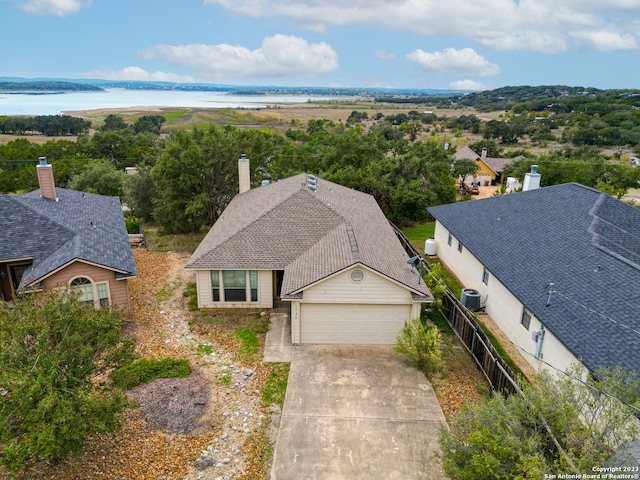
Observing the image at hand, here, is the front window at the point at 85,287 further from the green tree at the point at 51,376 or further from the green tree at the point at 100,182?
the green tree at the point at 100,182

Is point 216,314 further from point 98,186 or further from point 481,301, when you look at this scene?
point 98,186

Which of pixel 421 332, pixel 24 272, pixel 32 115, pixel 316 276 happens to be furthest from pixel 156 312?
pixel 32 115

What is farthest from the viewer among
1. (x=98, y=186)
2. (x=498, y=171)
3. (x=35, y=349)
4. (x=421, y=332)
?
(x=498, y=171)

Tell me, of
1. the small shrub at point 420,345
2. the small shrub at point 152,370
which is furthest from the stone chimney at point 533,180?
the small shrub at point 152,370

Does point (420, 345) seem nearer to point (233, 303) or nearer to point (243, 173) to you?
point (233, 303)

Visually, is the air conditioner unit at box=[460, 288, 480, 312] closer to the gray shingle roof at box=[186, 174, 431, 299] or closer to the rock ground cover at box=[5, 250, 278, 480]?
the gray shingle roof at box=[186, 174, 431, 299]

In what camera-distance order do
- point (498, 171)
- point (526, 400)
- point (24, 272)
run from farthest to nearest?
1. point (498, 171)
2. point (24, 272)
3. point (526, 400)

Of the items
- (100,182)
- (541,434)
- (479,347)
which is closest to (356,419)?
(541,434)
